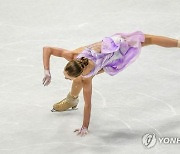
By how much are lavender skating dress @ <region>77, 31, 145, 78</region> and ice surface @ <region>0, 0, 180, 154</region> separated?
384 mm

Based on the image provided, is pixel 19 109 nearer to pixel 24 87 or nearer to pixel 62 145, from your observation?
pixel 24 87

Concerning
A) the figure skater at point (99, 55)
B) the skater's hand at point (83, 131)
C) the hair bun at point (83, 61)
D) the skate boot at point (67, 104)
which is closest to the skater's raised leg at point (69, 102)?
the skate boot at point (67, 104)

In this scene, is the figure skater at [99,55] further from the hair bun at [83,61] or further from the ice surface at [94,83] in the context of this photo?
the ice surface at [94,83]

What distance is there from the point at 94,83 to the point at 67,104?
1.35 ft

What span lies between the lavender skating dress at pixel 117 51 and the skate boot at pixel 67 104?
0.38 m

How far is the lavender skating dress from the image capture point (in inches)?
111

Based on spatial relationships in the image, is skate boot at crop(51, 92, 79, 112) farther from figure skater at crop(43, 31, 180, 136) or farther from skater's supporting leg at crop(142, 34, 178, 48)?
skater's supporting leg at crop(142, 34, 178, 48)

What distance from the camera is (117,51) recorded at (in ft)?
9.40

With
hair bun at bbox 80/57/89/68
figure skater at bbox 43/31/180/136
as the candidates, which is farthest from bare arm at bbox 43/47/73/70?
A: hair bun at bbox 80/57/89/68

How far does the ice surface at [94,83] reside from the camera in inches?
114

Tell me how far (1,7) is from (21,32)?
22.9 inches

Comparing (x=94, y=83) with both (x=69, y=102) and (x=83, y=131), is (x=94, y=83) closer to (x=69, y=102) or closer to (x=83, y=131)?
(x=69, y=102)

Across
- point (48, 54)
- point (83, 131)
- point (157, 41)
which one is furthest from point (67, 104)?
point (157, 41)

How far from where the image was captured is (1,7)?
4.76 meters
